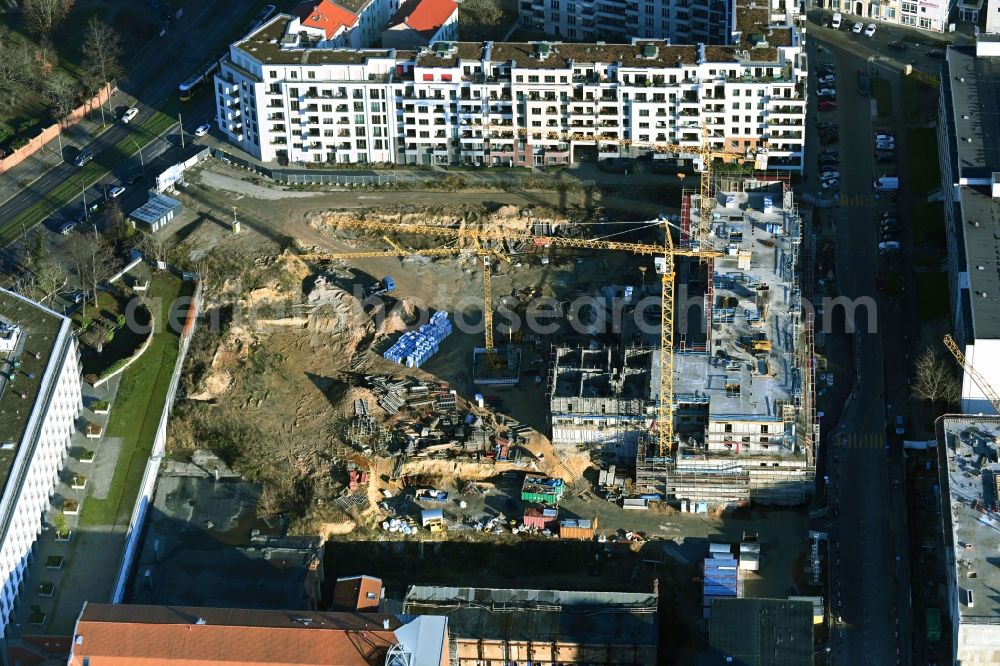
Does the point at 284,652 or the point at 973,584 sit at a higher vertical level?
the point at 973,584

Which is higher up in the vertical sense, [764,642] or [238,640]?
[764,642]

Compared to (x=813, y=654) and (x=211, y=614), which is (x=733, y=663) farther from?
(x=211, y=614)

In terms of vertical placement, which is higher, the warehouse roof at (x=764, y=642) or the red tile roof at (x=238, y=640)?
the warehouse roof at (x=764, y=642)

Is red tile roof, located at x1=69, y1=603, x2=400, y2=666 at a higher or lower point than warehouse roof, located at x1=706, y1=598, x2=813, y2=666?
lower

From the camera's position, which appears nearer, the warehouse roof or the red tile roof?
the red tile roof

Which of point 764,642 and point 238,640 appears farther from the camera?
point 764,642

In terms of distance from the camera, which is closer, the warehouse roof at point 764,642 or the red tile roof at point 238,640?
the red tile roof at point 238,640

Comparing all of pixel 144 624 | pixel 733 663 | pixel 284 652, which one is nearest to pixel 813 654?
pixel 733 663
